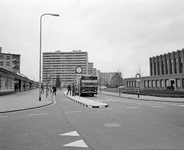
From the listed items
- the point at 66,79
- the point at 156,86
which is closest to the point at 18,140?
the point at 156,86

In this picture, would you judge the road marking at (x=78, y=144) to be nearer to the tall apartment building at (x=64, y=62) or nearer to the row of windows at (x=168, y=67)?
the row of windows at (x=168, y=67)

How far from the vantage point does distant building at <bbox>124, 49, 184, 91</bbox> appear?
37.5 metres

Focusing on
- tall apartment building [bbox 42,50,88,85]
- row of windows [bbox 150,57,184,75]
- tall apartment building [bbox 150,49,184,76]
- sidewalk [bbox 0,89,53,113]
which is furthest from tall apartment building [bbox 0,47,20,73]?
tall apartment building [bbox 42,50,88,85]

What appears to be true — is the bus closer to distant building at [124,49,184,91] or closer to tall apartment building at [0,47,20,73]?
distant building at [124,49,184,91]

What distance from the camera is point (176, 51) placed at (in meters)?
51.4

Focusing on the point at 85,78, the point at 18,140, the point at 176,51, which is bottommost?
the point at 18,140

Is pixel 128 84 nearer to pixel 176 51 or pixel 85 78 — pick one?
pixel 176 51

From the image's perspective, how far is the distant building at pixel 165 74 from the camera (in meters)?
37.5

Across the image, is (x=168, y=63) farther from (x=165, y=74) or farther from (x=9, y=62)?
(x=9, y=62)

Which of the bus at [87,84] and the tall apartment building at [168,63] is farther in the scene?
the tall apartment building at [168,63]

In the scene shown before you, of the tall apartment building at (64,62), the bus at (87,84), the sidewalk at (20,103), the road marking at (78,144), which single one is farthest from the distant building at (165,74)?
the tall apartment building at (64,62)

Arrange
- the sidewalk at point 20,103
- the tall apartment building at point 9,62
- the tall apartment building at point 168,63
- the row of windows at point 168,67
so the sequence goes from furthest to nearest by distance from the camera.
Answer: the tall apartment building at point 9,62, the row of windows at point 168,67, the tall apartment building at point 168,63, the sidewalk at point 20,103

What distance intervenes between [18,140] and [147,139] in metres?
3.92

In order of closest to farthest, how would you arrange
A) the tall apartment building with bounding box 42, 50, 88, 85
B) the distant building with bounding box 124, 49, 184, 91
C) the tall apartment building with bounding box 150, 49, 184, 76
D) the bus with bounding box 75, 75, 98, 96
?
the bus with bounding box 75, 75, 98, 96, the distant building with bounding box 124, 49, 184, 91, the tall apartment building with bounding box 150, 49, 184, 76, the tall apartment building with bounding box 42, 50, 88, 85
